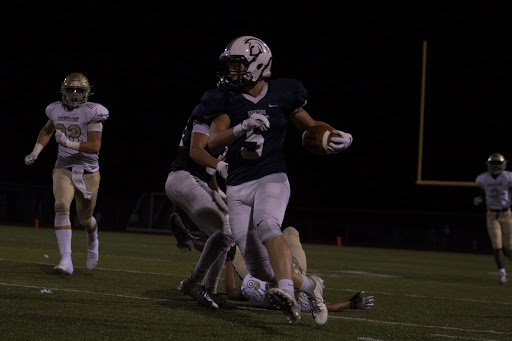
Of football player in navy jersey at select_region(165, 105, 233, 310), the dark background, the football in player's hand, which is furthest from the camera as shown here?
the dark background

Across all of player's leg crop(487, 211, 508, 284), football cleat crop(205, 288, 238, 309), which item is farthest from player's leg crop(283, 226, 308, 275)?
player's leg crop(487, 211, 508, 284)

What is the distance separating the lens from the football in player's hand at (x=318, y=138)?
4559 mm

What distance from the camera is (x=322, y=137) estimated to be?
4.57m

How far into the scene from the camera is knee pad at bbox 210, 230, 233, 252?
520cm

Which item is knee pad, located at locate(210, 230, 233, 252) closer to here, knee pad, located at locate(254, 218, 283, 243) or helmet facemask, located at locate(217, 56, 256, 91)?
knee pad, located at locate(254, 218, 283, 243)

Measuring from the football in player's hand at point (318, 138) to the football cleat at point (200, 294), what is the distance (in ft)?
4.12

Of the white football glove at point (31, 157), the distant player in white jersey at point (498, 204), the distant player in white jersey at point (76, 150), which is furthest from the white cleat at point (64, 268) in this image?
the distant player in white jersey at point (498, 204)

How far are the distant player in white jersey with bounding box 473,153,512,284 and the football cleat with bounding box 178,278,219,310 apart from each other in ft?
20.6

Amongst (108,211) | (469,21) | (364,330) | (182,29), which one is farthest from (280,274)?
(182,29)

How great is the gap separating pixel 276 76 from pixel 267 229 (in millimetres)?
23148

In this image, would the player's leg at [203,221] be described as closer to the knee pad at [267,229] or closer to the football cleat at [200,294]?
the football cleat at [200,294]

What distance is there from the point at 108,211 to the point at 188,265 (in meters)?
14.8

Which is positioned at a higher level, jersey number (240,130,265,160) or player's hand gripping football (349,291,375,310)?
jersey number (240,130,265,160)

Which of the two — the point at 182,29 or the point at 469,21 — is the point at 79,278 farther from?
the point at 182,29
